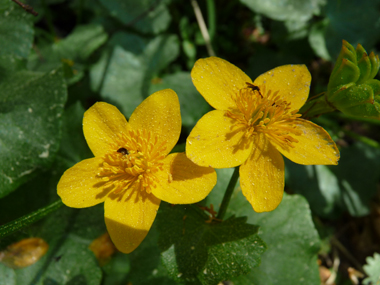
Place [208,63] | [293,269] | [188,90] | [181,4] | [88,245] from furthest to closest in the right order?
1. [181,4]
2. [188,90]
3. [88,245]
4. [293,269]
5. [208,63]

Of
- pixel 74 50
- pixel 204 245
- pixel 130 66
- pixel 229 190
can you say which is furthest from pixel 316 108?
pixel 74 50

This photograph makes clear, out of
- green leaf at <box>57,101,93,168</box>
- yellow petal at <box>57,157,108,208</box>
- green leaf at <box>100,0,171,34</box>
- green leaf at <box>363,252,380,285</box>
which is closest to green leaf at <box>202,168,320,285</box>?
green leaf at <box>363,252,380,285</box>

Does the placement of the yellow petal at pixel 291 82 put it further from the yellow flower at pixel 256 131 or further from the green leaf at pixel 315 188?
the green leaf at pixel 315 188

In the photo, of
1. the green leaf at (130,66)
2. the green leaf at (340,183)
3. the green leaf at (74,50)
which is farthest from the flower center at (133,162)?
the green leaf at (340,183)

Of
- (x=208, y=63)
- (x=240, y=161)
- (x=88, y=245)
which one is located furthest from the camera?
(x=88, y=245)

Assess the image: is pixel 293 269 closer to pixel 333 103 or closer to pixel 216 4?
pixel 333 103

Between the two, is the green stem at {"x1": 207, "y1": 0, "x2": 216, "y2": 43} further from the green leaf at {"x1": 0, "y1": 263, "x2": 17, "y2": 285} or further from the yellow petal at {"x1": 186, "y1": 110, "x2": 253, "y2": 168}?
the green leaf at {"x1": 0, "y1": 263, "x2": 17, "y2": 285}

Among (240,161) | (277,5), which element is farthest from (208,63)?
(277,5)
